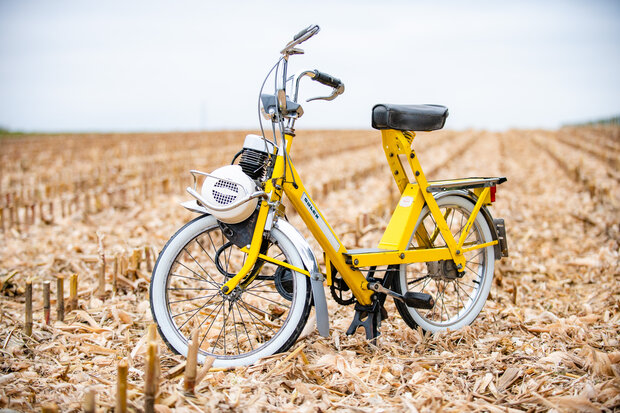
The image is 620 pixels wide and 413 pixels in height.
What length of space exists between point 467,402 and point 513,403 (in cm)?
23

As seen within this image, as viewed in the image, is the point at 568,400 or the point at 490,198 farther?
the point at 490,198

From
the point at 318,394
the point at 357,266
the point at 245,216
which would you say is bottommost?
the point at 318,394

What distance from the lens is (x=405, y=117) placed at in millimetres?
3203

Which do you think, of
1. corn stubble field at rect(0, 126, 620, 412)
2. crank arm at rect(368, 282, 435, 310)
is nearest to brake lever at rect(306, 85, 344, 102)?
crank arm at rect(368, 282, 435, 310)

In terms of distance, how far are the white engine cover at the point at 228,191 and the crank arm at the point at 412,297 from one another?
0.92m

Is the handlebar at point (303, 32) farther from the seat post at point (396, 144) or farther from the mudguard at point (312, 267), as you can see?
the mudguard at point (312, 267)

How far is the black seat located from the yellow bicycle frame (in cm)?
9

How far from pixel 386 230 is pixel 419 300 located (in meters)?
0.47

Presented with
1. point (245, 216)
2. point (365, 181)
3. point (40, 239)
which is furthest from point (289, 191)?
point (365, 181)

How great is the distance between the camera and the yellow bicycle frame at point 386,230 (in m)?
2.93

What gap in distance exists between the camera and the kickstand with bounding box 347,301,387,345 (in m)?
3.27

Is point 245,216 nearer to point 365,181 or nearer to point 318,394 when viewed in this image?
point 318,394

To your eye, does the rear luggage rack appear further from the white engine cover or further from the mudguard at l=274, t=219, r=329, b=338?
the white engine cover

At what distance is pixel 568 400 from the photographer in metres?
2.58
